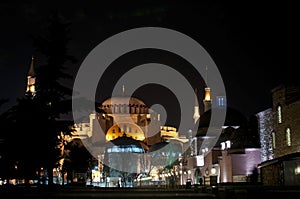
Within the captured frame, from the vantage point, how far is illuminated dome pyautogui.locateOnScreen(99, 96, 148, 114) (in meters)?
136

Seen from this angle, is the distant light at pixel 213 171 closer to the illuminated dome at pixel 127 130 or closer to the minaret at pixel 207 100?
the minaret at pixel 207 100

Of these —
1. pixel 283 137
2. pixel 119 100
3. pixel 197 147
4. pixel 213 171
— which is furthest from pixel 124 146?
pixel 283 137

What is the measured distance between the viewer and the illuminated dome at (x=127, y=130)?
5074 inches

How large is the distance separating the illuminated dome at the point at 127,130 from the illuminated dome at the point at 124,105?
4.27 meters

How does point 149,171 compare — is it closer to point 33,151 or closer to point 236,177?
point 236,177

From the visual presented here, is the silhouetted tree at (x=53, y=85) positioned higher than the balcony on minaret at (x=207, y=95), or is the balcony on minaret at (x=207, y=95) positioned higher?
the balcony on minaret at (x=207, y=95)

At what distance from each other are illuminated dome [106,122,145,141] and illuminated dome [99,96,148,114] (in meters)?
4.27

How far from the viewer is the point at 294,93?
39.6m

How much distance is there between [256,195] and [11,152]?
17.4 m

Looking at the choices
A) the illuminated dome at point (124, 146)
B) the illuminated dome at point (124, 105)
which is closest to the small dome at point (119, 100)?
the illuminated dome at point (124, 105)

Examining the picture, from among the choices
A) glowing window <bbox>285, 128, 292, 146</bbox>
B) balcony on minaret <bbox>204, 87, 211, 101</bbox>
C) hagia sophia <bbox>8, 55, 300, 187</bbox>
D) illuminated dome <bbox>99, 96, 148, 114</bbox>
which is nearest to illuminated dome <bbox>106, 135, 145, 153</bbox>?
hagia sophia <bbox>8, 55, 300, 187</bbox>

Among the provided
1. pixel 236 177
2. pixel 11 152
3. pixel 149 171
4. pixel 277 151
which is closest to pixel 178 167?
pixel 149 171

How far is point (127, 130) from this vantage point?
435 ft

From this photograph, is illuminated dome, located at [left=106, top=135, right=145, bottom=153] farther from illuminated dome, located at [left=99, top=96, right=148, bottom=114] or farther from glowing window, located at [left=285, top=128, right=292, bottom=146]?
glowing window, located at [left=285, top=128, right=292, bottom=146]
